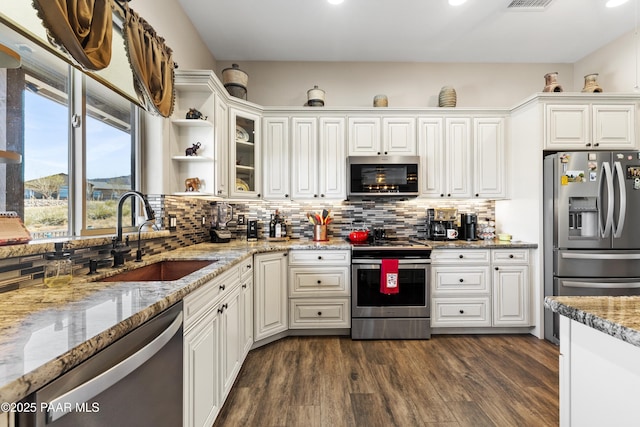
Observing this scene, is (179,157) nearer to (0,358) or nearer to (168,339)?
(168,339)

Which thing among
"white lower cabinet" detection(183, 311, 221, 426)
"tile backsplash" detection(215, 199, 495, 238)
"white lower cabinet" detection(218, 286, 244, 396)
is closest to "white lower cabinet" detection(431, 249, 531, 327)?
"tile backsplash" detection(215, 199, 495, 238)

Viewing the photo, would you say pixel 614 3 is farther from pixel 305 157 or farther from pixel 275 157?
pixel 275 157

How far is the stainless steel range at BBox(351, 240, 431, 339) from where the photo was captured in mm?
2867

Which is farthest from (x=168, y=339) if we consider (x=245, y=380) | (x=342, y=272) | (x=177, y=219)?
(x=342, y=272)

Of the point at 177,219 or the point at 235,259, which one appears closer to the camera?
the point at 235,259

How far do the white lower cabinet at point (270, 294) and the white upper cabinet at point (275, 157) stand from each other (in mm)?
791

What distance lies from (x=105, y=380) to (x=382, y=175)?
9.35ft

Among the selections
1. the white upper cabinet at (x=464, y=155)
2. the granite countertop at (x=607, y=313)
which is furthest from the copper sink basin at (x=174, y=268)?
the white upper cabinet at (x=464, y=155)

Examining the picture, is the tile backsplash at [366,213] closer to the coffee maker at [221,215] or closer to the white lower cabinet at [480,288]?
the coffee maker at [221,215]

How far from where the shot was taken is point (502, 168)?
10.8 feet

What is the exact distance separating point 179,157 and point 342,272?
180 centimetres

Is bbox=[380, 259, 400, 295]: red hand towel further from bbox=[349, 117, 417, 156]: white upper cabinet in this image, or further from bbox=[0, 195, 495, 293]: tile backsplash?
bbox=[349, 117, 417, 156]: white upper cabinet

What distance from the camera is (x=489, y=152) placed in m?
3.29

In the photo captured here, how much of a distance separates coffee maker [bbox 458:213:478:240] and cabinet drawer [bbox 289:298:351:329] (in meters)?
1.58
